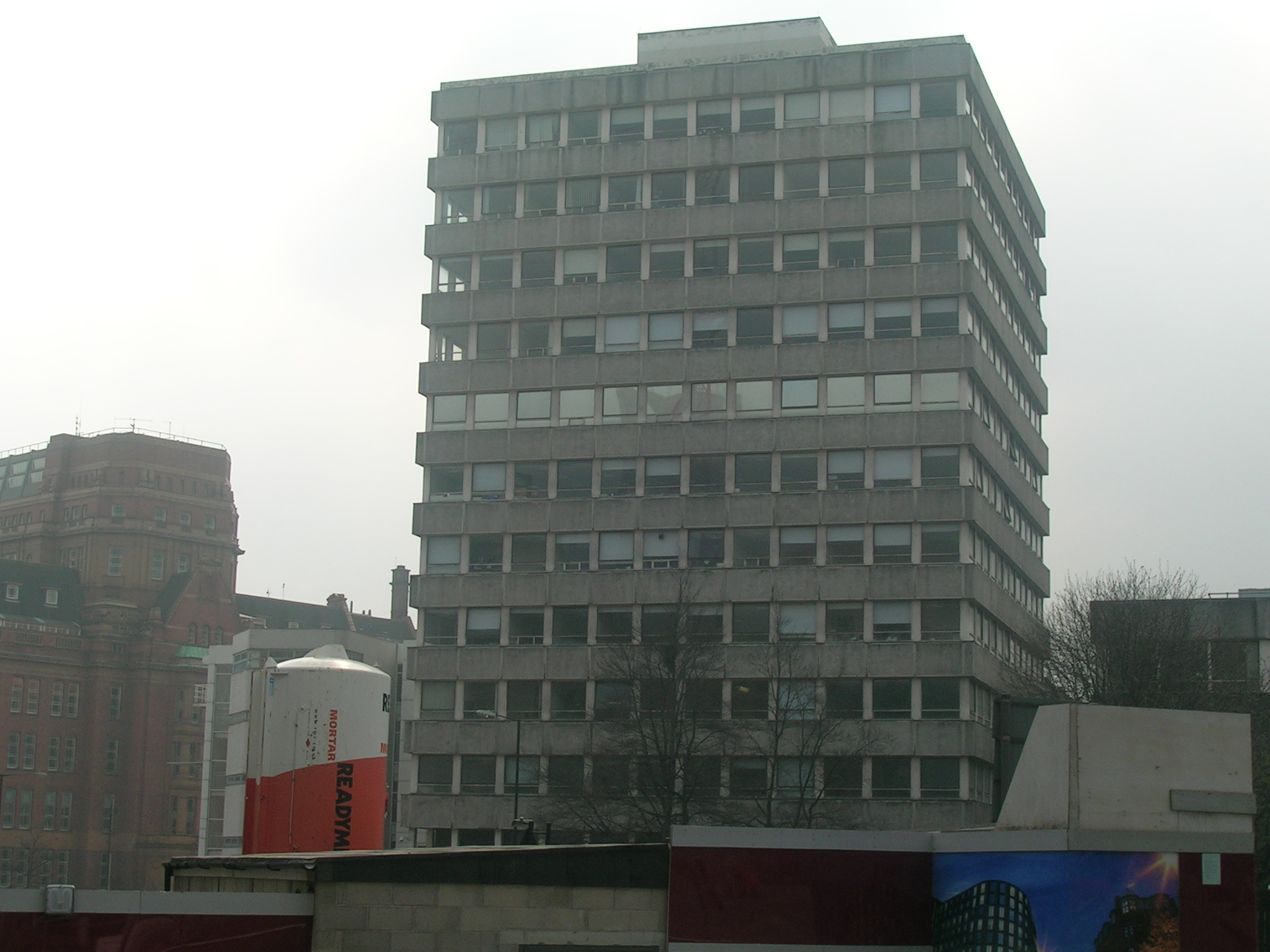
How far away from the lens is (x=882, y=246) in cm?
7569

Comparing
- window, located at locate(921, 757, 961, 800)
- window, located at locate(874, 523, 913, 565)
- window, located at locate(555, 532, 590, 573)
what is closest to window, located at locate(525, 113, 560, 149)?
window, located at locate(555, 532, 590, 573)

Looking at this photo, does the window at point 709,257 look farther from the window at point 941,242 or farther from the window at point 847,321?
the window at point 941,242

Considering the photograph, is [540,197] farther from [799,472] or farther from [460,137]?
[799,472]

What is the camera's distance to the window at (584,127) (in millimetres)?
80562

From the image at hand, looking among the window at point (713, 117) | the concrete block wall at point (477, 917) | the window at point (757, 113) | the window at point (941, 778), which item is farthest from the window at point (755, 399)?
the concrete block wall at point (477, 917)

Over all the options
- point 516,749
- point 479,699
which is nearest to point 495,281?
point 479,699

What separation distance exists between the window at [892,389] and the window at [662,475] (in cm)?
901

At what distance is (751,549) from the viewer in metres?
74.4

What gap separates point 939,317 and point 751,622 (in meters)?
15.3

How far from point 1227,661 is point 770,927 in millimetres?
47911

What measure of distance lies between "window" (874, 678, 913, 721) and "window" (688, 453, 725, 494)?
11.0m

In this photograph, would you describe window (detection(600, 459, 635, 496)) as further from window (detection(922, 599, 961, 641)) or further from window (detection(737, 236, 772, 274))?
window (detection(922, 599, 961, 641))

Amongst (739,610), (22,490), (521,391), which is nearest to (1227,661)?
(739,610)

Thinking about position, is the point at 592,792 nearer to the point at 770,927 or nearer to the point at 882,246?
the point at 882,246
